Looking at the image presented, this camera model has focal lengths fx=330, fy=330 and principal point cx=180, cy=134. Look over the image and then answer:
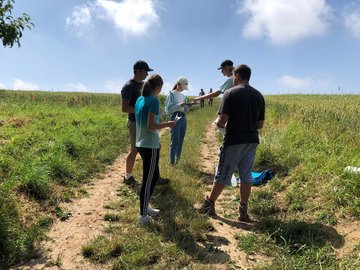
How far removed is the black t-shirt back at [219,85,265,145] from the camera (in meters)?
4.78

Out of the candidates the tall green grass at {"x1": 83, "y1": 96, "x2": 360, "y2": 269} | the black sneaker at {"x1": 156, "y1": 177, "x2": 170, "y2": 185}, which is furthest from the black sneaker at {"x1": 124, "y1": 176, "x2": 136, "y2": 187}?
the black sneaker at {"x1": 156, "y1": 177, "x2": 170, "y2": 185}

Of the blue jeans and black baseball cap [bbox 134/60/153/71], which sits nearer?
black baseball cap [bbox 134/60/153/71]

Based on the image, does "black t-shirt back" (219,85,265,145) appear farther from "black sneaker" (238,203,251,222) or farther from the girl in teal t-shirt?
"black sneaker" (238,203,251,222)

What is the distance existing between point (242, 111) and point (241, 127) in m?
0.24

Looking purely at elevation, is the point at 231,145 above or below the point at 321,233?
above

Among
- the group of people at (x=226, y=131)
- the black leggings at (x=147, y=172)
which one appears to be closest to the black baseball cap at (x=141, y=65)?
the group of people at (x=226, y=131)

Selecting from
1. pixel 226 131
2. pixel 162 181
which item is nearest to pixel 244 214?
pixel 226 131

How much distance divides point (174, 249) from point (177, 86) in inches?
162

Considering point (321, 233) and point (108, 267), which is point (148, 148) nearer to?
point (108, 267)

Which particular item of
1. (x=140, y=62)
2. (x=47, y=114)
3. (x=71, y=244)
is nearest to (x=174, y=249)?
(x=71, y=244)

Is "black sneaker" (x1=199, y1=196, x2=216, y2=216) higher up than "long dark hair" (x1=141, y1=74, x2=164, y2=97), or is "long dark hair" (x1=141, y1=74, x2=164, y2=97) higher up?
"long dark hair" (x1=141, y1=74, x2=164, y2=97)

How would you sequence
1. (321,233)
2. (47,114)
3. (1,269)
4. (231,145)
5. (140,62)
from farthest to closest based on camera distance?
(47,114) → (140,62) → (231,145) → (321,233) → (1,269)

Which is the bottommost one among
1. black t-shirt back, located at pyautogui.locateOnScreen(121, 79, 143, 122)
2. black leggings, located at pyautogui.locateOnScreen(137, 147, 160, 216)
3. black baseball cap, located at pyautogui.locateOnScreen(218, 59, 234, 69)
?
black leggings, located at pyautogui.locateOnScreen(137, 147, 160, 216)

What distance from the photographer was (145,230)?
445 cm
